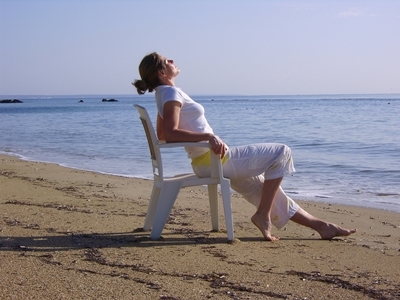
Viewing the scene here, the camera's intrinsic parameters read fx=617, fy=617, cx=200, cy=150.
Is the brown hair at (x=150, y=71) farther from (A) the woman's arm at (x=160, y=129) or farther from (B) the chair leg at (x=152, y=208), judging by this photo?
(B) the chair leg at (x=152, y=208)

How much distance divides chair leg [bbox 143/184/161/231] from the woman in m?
0.40

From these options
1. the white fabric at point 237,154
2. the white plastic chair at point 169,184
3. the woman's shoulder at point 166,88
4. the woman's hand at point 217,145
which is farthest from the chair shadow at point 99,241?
the woman's shoulder at point 166,88

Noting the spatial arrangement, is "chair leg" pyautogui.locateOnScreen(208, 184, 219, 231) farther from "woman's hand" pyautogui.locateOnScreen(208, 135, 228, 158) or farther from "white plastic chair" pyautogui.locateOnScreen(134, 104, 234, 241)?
"woman's hand" pyautogui.locateOnScreen(208, 135, 228, 158)

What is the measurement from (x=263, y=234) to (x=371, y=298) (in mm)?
1505

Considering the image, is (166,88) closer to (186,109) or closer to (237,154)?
(186,109)

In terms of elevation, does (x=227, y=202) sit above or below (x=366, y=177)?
above

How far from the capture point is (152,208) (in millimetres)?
4840

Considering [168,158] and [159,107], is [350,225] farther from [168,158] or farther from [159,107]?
[168,158]

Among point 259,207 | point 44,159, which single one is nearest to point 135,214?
point 259,207

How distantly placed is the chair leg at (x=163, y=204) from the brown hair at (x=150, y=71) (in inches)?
28.6

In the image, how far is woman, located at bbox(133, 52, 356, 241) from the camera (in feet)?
14.3

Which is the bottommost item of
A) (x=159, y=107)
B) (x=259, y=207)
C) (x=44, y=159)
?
(x=44, y=159)

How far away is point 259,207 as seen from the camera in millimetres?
4680

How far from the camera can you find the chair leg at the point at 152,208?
189 inches
